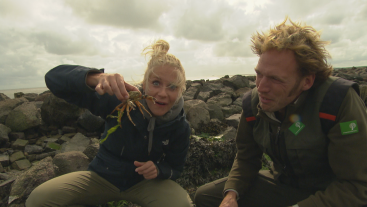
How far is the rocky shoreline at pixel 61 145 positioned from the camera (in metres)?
3.52

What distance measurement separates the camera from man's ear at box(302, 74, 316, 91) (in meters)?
2.35

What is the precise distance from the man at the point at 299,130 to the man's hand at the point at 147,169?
2.80 feet

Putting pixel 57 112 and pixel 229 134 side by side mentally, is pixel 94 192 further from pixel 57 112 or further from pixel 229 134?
pixel 57 112

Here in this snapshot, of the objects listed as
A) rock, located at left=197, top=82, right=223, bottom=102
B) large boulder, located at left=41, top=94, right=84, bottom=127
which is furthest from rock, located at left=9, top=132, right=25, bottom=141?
rock, located at left=197, top=82, right=223, bottom=102

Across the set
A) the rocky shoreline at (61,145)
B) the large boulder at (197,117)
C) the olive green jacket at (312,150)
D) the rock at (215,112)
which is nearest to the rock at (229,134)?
the rocky shoreline at (61,145)

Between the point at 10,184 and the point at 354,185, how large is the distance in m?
4.39

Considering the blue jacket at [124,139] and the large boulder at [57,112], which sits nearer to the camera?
the blue jacket at [124,139]

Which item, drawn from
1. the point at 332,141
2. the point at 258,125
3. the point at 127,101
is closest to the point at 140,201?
the point at 127,101

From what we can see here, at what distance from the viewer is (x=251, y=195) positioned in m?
2.94

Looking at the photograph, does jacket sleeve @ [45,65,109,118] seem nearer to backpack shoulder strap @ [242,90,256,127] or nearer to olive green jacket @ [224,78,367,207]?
backpack shoulder strap @ [242,90,256,127]

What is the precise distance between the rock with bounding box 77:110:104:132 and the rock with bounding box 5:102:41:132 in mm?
1151

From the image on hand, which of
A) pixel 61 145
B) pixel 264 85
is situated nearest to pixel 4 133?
pixel 61 145

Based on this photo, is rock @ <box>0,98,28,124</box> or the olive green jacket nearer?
the olive green jacket

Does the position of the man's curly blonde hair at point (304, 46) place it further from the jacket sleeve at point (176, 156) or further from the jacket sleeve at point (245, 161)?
the jacket sleeve at point (176, 156)
